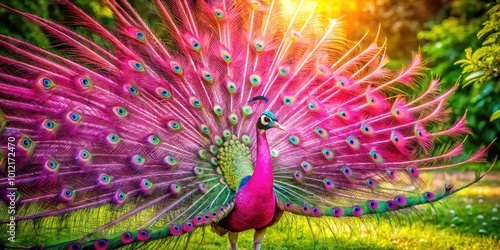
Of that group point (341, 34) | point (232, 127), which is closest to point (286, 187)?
point (232, 127)

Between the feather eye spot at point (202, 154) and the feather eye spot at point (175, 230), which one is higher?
the feather eye spot at point (202, 154)

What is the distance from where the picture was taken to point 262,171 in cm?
453

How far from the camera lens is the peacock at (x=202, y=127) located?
4.38m

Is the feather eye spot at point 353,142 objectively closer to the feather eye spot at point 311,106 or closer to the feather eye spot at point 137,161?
the feather eye spot at point 311,106

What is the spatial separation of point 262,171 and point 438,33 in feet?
31.7

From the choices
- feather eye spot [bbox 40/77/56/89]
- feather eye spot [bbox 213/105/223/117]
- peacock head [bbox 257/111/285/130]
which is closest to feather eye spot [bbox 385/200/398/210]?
peacock head [bbox 257/111/285/130]

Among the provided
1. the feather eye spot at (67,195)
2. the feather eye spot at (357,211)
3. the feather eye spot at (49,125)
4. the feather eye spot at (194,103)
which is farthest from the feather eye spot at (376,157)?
the feather eye spot at (49,125)

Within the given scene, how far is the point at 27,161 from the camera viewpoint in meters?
4.31

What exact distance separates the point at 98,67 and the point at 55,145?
0.75 meters

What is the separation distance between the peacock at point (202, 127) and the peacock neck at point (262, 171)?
12 mm

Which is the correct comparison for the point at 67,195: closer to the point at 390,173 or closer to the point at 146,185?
the point at 146,185

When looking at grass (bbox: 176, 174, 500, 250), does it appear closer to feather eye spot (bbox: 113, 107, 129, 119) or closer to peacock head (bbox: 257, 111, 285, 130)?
peacock head (bbox: 257, 111, 285, 130)

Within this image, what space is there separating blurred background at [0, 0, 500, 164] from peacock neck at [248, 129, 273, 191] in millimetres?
1928

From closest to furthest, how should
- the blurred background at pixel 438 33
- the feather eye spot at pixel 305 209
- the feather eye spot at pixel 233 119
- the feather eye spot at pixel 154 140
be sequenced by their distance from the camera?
the feather eye spot at pixel 154 140 → the feather eye spot at pixel 305 209 → the feather eye spot at pixel 233 119 → the blurred background at pixel 438 33
